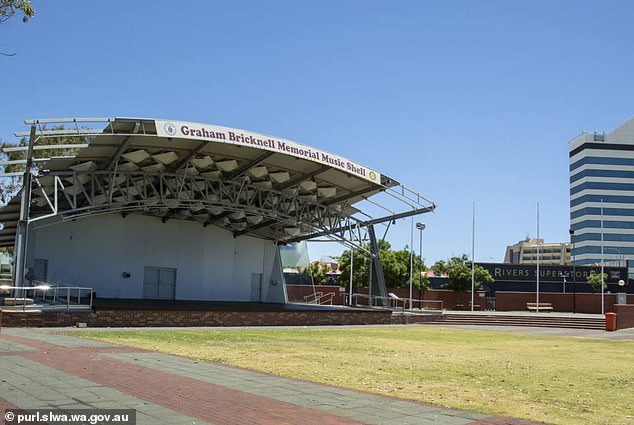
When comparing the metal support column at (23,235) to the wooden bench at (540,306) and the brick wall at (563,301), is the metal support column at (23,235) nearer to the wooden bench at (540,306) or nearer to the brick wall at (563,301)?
the brick wall at (563,301)

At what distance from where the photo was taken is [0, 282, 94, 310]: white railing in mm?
23938

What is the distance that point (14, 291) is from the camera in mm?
25188

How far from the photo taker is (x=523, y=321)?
43.2 meters

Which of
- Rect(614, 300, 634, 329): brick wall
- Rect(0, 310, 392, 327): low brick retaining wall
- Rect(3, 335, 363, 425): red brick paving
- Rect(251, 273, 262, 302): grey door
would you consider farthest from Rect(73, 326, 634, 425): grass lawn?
Rect(251, 273, 262, 302): grey door

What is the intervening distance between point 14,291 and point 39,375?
56.1ft

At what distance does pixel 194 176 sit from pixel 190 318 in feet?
28.9

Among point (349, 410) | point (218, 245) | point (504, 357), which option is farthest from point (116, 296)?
point (349, 410)

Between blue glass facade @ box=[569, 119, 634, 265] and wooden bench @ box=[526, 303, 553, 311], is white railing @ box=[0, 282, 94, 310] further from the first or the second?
blue glass facade @ box=[569, 119, 634, 265]

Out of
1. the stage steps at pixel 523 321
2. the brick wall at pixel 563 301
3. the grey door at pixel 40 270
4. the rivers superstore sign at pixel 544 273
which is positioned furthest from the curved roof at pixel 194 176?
the rivers superstore sign at pixel 544 273

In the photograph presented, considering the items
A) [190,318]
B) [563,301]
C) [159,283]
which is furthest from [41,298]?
[563,301]

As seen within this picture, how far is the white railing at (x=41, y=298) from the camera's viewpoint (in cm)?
2394

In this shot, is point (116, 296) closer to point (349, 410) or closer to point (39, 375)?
point (39, 375)

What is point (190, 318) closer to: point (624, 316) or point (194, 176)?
point (194, 176)

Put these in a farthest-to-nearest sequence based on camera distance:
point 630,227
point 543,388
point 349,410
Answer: point 630,227 → point 543,388 → point 349,410
